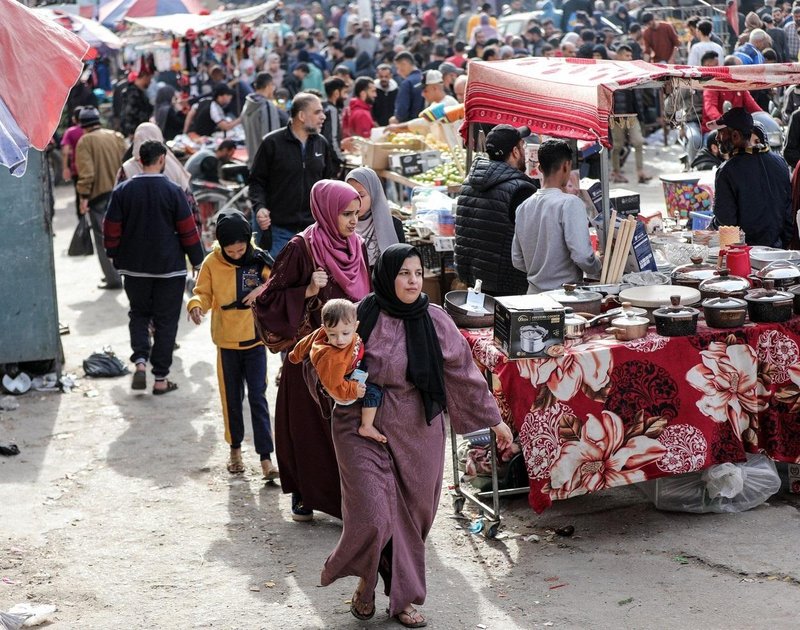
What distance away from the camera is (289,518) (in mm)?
6297

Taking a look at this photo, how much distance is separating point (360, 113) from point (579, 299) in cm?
879

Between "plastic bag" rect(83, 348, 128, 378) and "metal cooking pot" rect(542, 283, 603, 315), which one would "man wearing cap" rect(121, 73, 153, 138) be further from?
"metal cooking pot" rect(542, 283, 603, 315)

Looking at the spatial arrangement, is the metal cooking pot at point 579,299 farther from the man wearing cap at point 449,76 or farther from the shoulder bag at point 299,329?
the man wearing cap at point 449,76

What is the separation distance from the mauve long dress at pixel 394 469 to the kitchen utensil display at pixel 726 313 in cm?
150

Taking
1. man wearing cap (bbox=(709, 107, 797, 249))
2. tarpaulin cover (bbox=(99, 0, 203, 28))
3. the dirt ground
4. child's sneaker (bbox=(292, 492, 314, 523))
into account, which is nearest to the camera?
the dirt ground

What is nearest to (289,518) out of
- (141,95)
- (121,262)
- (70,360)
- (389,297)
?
(389,297)

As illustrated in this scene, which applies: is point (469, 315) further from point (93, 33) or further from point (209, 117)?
point (93, 33)

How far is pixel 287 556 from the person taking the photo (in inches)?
228

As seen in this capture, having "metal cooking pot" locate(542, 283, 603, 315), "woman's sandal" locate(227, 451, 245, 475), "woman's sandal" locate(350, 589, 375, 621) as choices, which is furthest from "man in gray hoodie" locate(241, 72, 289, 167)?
"woman's sandal" locate(350, 589, 375, 621)

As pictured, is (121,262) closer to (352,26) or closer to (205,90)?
(205,90)

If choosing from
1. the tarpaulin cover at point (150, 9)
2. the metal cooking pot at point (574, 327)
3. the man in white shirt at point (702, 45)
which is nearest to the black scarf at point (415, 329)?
the metal cooking pot at point (574, 327)

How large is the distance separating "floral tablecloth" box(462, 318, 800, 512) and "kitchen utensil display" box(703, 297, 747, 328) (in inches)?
1.7

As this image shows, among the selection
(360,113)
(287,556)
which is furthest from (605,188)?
(360,113)

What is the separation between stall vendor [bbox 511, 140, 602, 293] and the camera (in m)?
6.25
